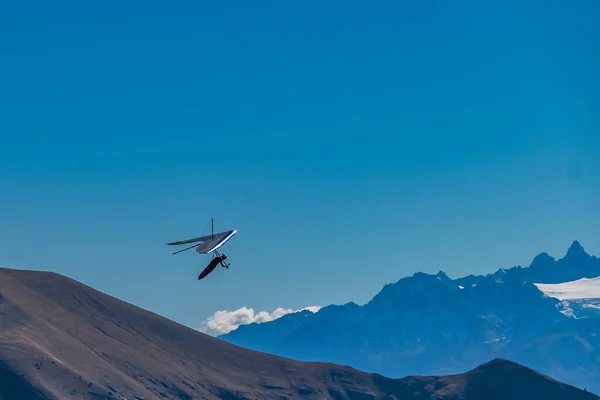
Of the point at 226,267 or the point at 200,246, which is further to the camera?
the point at 200,246

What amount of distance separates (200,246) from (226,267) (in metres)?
18.1

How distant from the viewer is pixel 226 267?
183500 millimetres

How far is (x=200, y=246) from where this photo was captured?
200 meters
